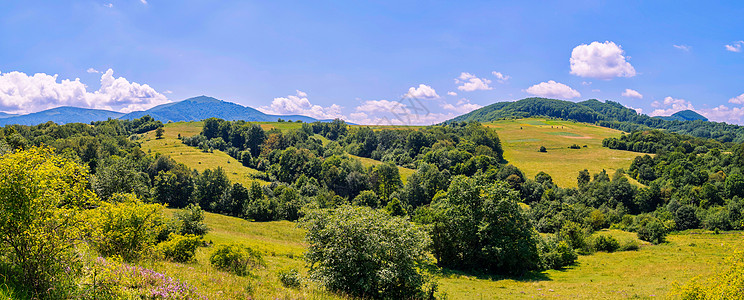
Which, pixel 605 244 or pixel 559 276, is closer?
pixel 559 276

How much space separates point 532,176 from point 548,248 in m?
70.6

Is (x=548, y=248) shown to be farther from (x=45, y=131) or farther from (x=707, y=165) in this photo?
(x=45, y=131)

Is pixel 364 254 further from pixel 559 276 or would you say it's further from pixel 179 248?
pixel 559 276

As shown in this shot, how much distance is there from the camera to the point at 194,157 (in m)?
113

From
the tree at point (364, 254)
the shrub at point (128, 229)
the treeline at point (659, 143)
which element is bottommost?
the tree at point (364, 254)

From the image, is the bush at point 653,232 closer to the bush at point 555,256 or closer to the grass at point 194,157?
the bush at point 555,256

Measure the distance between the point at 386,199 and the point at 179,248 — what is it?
7384cm

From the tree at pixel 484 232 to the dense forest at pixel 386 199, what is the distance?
0.52ft

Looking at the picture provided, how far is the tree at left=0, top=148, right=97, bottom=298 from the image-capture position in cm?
705

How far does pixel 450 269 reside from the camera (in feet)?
128

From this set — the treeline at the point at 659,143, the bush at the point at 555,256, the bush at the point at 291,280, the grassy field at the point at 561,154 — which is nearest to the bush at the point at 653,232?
the bush at the point at 555,256

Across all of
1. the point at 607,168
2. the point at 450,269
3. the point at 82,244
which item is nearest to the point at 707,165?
the point at 607,168

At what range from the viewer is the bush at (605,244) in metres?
52.3

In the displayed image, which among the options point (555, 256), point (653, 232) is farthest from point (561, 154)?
point (555, 256)
